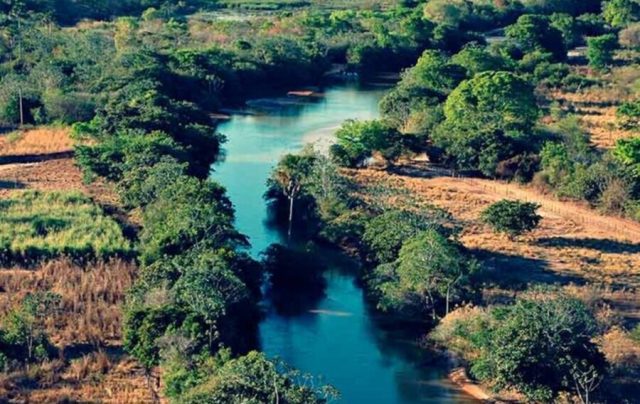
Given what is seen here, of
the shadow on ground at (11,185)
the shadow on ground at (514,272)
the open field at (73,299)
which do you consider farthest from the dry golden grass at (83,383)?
the shadow on ground at (11,185)

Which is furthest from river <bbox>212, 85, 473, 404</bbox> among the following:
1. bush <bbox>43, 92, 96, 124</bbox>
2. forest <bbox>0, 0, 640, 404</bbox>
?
bush <bbox>43, 92, 96, 124</bbox>

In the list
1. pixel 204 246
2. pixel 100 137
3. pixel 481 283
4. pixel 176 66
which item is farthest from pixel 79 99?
pixel 481 283

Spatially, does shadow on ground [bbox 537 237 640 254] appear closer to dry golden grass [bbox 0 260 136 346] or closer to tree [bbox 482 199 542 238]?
tree [bbox 482 199 542 238]

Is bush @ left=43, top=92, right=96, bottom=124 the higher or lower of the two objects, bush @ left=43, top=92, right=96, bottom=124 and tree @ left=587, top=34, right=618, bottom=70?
the lower

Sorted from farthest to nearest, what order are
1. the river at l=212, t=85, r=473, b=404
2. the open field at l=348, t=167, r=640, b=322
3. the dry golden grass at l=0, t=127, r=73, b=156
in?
1. the dry golden grass at l=0, t=127, r=73, b=156
2. the open field at l=348, t=167, r=640, b=322
3. the river at l=212, t=85, r=473, b=404

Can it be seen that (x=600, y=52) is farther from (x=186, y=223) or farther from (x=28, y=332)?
(x=28, y=332)

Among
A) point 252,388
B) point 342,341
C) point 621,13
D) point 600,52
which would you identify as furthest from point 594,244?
point 621,13

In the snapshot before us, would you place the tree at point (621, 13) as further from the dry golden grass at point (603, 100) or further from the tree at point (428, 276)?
the tree at point (428, 276)

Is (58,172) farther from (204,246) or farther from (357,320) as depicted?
(357,320)
